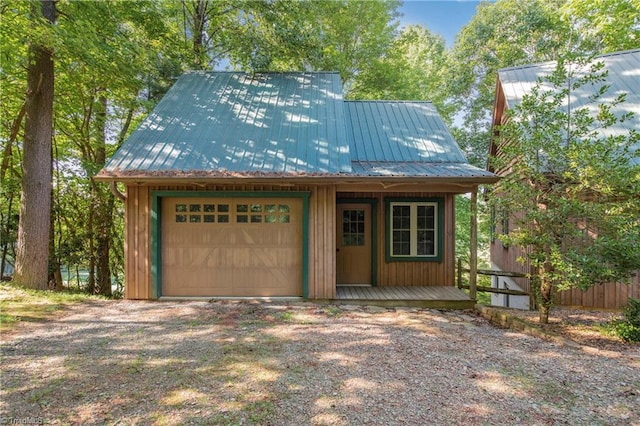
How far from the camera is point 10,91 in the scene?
28.0 ft

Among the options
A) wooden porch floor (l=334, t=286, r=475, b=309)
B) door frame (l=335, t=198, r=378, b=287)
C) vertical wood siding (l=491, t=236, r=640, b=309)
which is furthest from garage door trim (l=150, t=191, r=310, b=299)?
vertical wood siding (l=491, t=236, r=640, b=309)

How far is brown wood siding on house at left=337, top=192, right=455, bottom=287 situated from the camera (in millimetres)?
7590

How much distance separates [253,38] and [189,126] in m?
4.02

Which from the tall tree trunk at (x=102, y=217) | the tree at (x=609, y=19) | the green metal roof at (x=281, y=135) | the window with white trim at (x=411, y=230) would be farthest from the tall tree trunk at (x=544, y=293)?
the tall tree trunk at (x=102, y=217)

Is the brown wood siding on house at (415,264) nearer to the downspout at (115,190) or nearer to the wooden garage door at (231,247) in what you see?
the wooden garage door at (231,247)

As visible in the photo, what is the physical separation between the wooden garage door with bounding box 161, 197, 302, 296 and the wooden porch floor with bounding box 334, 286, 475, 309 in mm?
1133

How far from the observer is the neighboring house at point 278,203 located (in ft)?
19.8

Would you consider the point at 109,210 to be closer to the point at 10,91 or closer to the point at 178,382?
the point at 10,91

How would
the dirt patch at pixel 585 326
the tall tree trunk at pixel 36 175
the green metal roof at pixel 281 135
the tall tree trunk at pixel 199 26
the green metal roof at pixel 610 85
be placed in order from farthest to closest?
the tall tree trunk at pixel 199 26
the green metal roof at pixel 610 85
the tall tree trunk at pixel 36 175
the green metal roof at pixel 281 135
the dirt patch at pixel 585 326

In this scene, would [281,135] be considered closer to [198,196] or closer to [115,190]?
[198,196]

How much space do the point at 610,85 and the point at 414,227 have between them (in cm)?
503

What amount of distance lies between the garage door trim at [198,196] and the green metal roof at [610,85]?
19.7 ft

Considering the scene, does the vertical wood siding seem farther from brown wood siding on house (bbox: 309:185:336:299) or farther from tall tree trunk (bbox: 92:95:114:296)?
tall tree trunk (bbox: 92:95:114:296)

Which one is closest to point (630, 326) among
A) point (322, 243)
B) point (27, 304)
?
point (322, 243)
